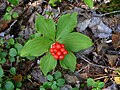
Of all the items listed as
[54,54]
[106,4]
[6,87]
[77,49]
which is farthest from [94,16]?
[6,87]

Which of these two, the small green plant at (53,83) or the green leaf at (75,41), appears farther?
the small green plant at (53,83)

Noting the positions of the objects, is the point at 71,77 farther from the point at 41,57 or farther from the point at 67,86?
the point at 41,57

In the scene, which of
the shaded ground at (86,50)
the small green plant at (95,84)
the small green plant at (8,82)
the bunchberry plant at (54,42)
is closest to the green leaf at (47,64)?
the bunchberry plant at (54,42)

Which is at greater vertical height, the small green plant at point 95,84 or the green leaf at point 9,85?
the green leaf at point 9,85

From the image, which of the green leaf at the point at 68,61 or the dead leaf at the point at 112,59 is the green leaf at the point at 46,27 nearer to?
the green leaf at the point at 68,61

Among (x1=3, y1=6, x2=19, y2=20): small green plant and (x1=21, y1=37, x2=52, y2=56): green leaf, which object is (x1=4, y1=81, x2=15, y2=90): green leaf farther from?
(x1=3, y1=6, x2=19, y2=20): small green plant

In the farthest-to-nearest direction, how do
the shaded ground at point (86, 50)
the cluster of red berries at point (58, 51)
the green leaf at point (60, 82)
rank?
the shaded ground at point (86, 50) < the green leaf at point (60, 82) < the cluster of red berries at point (58, 51)

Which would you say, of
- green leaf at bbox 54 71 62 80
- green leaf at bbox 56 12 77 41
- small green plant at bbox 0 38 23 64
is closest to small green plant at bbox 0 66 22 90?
small green plant at bbox 0 38 23 64
